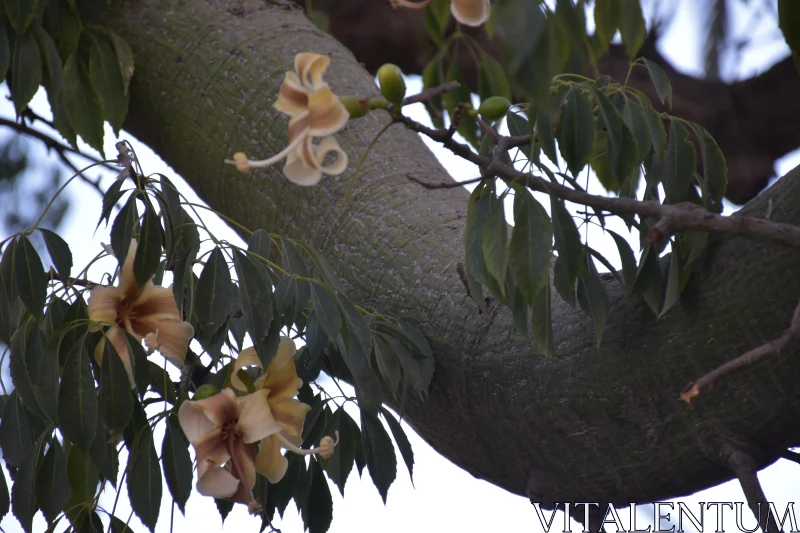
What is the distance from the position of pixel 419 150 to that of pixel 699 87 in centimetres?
54

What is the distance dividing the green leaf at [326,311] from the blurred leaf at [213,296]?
0.07 metres

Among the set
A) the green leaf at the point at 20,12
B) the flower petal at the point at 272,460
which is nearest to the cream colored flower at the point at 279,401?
the flower petal at the point at 272,460

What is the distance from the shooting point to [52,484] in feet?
2.37

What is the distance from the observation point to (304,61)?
0.55 metres

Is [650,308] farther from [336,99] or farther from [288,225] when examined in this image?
[288,225]

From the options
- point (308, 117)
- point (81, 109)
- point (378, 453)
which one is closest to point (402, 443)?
point (378, 453)

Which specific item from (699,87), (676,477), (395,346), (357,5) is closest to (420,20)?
(357,5)

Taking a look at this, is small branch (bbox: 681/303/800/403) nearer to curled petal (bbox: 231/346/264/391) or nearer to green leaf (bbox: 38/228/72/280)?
curled petal (bbox: 231/346/264/391)

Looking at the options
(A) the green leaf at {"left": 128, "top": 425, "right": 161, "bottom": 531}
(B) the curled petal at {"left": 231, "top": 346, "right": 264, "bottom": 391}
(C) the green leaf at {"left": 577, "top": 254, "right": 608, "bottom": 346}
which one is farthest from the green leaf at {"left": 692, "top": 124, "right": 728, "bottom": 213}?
(A) the green leaf at {"left": 128, "top": 425, "right": 161, "bottom": 531}

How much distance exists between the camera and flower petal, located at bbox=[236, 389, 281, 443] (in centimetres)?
67

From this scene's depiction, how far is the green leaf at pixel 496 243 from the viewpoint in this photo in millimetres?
603

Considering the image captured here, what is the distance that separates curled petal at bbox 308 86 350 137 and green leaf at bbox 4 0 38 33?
21.7 inches

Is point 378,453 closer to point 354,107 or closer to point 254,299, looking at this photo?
point 254,299

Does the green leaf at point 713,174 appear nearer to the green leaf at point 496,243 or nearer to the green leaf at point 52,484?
the green leaf at point 496,243
